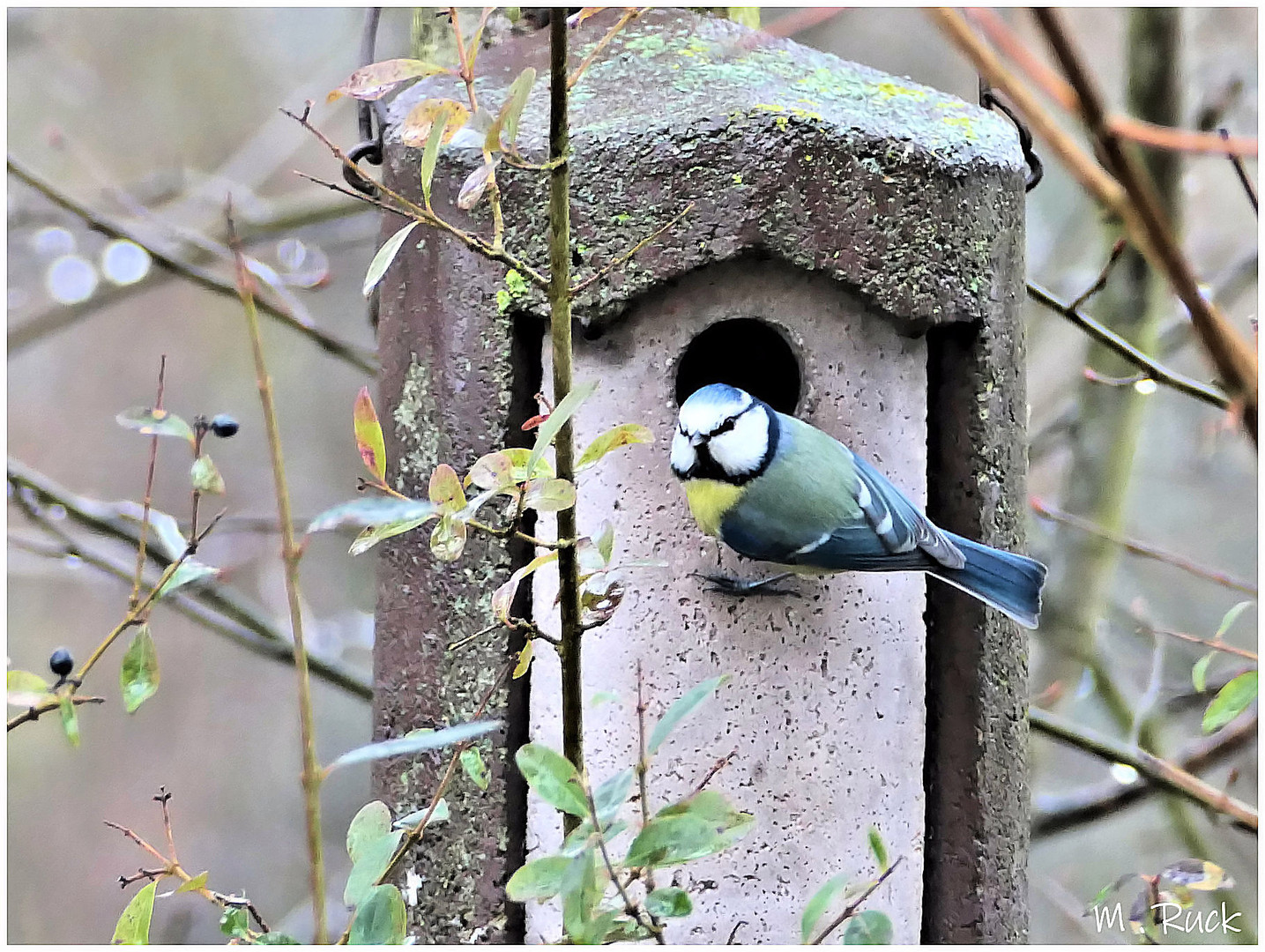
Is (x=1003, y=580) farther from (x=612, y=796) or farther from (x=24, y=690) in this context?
(x=24, y=690)

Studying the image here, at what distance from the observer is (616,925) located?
663 mm

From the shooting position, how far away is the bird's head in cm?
108

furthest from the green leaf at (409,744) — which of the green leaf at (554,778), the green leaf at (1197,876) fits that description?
the green leaf at (1197,876)

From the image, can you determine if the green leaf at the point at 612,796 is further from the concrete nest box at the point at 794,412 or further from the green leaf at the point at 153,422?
the concrete nest box at the point at 794,412

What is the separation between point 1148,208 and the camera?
0.30 meters

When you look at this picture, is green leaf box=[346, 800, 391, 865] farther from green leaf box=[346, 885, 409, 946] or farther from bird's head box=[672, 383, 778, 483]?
bird's head box=[672, 383, 778, 483]

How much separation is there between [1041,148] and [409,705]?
1.18m

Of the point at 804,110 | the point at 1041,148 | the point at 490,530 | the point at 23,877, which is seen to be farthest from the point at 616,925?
the point at 23,877

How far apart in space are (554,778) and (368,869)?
0.13 m

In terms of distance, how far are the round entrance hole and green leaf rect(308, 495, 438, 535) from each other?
71 cm

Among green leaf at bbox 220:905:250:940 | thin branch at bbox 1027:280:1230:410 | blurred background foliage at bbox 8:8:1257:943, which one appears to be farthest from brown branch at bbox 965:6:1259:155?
blurred background foliage at bbox 8:8:1257:943

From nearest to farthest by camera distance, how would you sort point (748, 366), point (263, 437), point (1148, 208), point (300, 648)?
point (1148, 208)
point (300, 648)
point (748, 366)
point (263, 437)

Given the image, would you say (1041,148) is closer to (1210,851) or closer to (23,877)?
(1210,851)

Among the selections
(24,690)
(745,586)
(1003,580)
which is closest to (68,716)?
(24,690)
